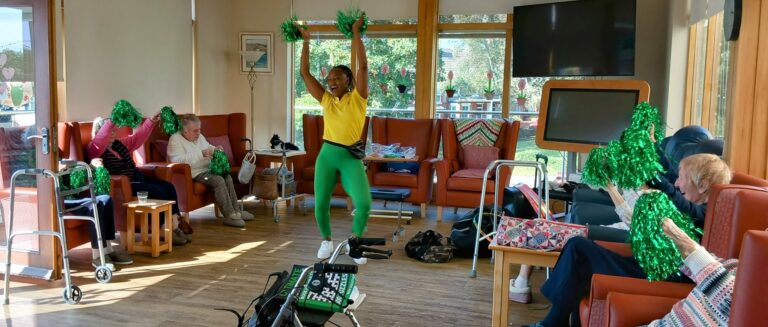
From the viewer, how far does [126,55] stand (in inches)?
266

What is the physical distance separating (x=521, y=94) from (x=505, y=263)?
4.95m

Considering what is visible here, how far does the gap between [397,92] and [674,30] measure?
3266 mm

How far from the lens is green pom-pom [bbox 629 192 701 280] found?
2287 mm

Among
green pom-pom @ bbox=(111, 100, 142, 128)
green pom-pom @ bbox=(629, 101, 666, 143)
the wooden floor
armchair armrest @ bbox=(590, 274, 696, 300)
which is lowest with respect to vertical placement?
the wooden floor

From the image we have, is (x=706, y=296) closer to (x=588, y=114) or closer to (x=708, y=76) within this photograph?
(x=588, y=114)

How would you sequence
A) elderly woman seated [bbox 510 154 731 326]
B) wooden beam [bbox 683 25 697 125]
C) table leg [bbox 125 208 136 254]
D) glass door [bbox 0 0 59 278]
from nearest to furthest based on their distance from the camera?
elderly woman seated [bbox 510 154 731 326] → glass door [bbox 0 0 59 278] → table leg [bbox 125 208 136 254] → wooden beam [bbox 683 25 697 125]

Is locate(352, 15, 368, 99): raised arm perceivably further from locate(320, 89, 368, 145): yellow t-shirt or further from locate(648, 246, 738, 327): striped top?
locate(648, 246, 738, 327): striped top

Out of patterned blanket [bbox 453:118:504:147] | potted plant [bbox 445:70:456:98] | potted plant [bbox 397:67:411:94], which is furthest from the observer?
potted plant [bbox 397:67:411:94]

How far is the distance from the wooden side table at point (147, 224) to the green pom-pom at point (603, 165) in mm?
3465

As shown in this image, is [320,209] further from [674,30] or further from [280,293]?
[674,30]

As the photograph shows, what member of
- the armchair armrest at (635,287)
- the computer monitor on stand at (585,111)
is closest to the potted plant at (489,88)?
the computer monitor on stand at (585,111)

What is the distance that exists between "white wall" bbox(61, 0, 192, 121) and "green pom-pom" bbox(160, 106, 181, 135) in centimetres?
76

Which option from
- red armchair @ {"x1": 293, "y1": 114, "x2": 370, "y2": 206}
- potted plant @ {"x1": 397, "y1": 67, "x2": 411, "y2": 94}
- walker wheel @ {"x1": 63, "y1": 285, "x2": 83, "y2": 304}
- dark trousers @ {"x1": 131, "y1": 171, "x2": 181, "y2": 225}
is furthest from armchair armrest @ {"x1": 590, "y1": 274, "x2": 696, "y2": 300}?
potted plant @ {"x1": 397, "y1": 67, "x2": 411, "y2": 94}

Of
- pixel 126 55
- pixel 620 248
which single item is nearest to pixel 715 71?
pixel 620 248
